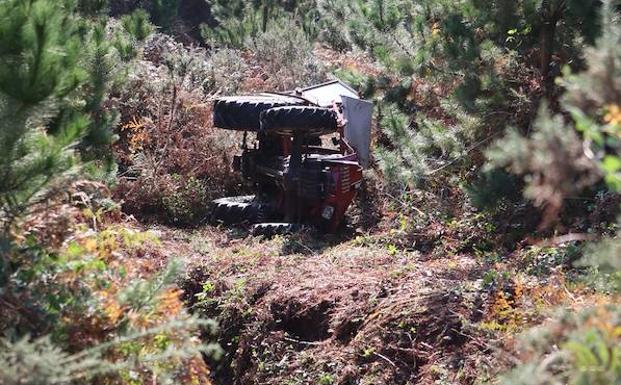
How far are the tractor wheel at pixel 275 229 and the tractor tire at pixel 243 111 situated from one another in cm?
122

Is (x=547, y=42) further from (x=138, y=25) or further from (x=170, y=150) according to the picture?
(x=138, y=25)

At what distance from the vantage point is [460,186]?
8477mm

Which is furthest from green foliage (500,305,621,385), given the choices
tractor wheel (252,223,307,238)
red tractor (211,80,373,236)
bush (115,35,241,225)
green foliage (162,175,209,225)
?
green foliage (162,175,209,225)

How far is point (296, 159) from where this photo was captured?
894cm

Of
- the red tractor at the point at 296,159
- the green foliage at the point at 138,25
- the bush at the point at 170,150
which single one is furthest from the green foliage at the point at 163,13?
the red tractor at the point at 296,159

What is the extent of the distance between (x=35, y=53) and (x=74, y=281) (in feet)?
3.82

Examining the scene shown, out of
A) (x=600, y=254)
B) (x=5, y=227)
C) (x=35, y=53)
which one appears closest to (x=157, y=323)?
(x=5, y=227)

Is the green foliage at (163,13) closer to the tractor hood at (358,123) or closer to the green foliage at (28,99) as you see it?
the tractor hood at (358,123)

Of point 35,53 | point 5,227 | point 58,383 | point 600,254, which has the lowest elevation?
point 58,383

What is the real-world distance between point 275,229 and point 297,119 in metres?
1.13

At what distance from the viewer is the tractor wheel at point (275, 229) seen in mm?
8708

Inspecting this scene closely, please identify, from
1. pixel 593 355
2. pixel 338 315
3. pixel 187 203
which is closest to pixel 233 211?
pixel 187 203

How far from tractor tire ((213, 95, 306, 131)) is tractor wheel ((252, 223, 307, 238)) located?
3.99 feet

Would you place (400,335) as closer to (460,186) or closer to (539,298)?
(539,298)
